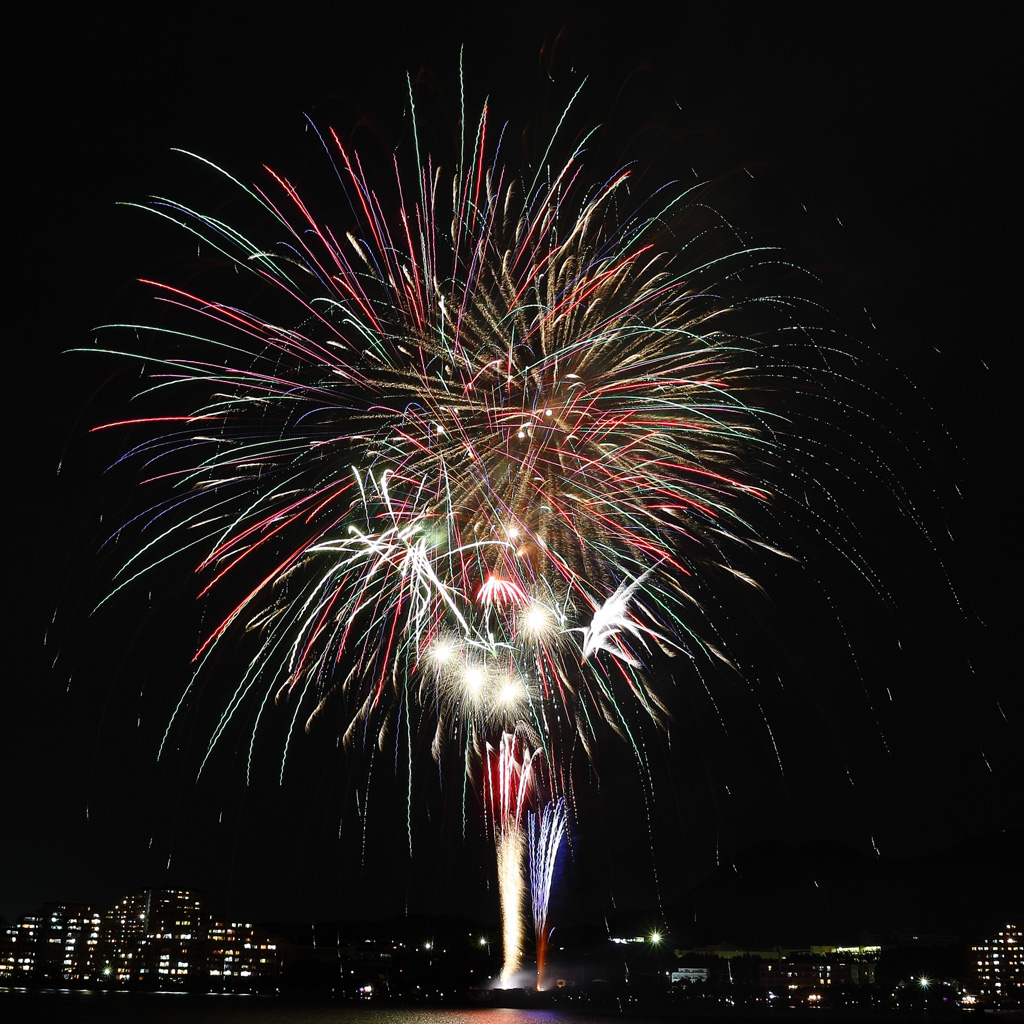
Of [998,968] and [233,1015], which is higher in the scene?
[233,1015]

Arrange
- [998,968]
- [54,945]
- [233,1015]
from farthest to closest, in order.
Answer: [54,945] < [998,968] < [233,1015]

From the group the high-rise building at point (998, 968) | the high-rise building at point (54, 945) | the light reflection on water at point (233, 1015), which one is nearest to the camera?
the light reflection on water at point (233, 1015)

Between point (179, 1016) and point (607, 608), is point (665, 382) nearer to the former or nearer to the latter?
point (607, 608)

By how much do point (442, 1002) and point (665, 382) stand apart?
396 feet

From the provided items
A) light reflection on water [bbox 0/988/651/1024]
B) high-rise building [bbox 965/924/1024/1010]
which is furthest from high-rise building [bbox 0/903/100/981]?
high-rise building [bbox 965/924/1024/1010]

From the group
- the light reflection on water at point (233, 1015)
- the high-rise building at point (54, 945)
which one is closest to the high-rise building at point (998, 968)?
the light reflection on water at point (233, 1015)

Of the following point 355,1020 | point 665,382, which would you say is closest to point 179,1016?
point 355,1020

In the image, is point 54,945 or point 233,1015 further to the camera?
point 54,945

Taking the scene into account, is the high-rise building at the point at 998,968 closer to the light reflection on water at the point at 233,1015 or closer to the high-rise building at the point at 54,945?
the light reflection on water at the point at 233,1015

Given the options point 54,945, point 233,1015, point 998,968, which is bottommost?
point 998,968

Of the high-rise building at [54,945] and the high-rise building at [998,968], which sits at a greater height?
the high-rise building at [54,945]

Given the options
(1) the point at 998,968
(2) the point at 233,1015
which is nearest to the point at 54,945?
(2) the point at 233,1015

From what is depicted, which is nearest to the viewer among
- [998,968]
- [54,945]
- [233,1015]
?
[233,1015]

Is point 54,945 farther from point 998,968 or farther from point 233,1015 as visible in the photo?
point 998,968
